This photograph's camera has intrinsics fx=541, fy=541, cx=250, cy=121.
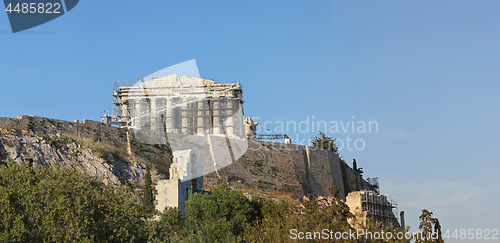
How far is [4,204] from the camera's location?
1459cm

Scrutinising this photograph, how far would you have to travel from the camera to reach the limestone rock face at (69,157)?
2594 cm

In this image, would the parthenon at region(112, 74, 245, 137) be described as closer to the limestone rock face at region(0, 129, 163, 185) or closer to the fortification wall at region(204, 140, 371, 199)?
the fortification wall at region(204, 140, 371, 199)

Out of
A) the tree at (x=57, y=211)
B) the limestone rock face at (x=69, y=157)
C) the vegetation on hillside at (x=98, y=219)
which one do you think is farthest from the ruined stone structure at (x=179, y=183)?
the limestone rock face at (x=69, y=157)

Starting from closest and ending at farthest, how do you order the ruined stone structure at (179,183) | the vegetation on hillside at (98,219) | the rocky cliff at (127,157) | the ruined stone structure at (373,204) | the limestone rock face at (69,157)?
the vegetation on hillside at (98,219) < the ruined stone structure at (179,183) < the limestone rock face at (69,157) < the rocky cliff at (127,157) < the ruined stone structure at (373,204)

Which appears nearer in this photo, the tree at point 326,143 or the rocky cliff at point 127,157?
the rocky cliff at point 127,157

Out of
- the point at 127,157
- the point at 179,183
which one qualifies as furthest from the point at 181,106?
the point at 179,183

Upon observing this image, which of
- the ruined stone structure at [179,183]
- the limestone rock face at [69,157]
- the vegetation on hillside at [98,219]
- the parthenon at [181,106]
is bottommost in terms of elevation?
the vegetation on hillside at [98,219]

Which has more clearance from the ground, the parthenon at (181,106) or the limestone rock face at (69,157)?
the parthenon at (181,106)

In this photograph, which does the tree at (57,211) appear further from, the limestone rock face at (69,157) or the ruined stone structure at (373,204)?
the ruined stone structure at (373,204)

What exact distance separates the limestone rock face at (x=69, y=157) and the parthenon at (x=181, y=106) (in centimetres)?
A: 1283

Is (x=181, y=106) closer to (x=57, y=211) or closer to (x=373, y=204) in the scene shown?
(x=373, y=204)

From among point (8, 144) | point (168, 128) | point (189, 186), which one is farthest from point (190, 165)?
point (168, 128)

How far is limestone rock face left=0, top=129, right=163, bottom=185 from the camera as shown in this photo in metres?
25.9

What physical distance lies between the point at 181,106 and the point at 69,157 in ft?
56.5
